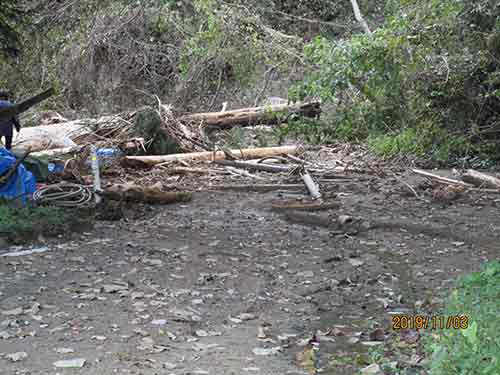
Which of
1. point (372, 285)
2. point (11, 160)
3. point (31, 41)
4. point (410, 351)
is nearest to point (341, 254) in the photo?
point (372, 285)

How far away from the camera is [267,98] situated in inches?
628

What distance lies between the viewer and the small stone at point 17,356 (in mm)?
4215

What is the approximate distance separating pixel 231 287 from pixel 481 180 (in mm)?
5198

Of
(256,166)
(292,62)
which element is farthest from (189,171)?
(292,62)

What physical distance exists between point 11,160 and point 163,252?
2.91 metres

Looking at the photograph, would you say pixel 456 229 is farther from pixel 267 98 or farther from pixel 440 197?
pixel 267 98

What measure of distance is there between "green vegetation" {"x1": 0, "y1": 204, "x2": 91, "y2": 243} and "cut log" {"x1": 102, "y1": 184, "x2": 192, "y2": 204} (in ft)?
2.94

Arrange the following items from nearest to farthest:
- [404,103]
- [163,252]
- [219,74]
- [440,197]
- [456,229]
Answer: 1. [163,252]
2. [456,229]
3. [440,197]
4. [404,103]
5. [219,74]

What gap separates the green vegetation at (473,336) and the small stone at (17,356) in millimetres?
2400

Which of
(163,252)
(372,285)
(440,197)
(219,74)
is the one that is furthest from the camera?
(219,74)

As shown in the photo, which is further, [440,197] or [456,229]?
[440,197]

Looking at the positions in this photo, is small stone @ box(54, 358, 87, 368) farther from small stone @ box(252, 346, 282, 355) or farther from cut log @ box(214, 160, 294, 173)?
cut log @ box(214, 160, 294, 173)

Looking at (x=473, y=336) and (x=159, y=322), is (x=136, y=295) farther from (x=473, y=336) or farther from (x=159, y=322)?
(x=473, y=336)
